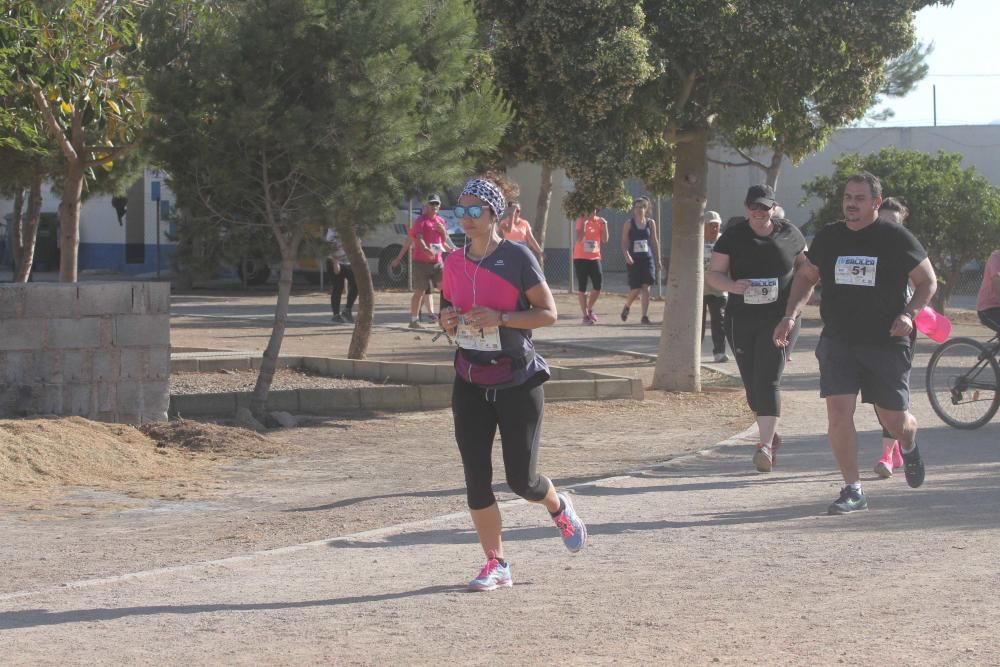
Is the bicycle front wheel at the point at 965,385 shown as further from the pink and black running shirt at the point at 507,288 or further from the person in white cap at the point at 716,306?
the pink and black running shirt at the point at 507,288

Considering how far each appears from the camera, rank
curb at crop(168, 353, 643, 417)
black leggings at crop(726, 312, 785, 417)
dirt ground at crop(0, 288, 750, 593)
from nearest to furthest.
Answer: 1. dirt ground at crop(0, 288, 750, 593)
2. black leggings at crop(726, 312, 785, 417)
3. curb at crop(168, 353, 643, 417)

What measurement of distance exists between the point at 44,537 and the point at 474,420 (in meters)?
2.74

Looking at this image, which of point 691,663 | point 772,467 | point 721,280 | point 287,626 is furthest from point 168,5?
point 691,663

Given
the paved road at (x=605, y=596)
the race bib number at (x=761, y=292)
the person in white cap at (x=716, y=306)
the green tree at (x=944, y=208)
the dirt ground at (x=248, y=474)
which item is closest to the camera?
the paved road at (x=605, y=596)

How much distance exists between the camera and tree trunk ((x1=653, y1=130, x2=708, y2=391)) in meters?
13.5

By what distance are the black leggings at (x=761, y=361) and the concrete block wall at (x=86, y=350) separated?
4.49 m

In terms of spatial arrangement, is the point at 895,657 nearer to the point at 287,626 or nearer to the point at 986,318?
the point at 287,626

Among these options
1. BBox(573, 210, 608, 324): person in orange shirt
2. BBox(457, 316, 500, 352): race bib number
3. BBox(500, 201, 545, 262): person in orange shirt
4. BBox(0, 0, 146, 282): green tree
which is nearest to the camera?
BBox(457, 316, 500, 352): race bib number

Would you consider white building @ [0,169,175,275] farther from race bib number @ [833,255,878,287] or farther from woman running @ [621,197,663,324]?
race bib number @ [833,255,878,287]

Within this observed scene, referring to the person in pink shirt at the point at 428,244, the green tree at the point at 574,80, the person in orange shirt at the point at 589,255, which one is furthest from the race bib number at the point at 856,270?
the person in orange shirt at the point at 589,255

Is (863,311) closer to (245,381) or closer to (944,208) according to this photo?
(245,381)

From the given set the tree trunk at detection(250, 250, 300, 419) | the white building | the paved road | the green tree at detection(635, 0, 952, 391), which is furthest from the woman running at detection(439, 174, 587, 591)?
the white building

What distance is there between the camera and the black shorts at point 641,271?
66.5 feet

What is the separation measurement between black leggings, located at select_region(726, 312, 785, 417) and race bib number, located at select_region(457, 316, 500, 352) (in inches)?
132
